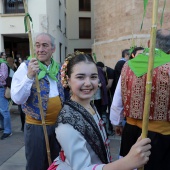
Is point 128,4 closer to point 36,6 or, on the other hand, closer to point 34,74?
point 36,6

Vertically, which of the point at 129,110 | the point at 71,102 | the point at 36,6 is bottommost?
the point at 129,110

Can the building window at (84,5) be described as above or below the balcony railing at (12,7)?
above

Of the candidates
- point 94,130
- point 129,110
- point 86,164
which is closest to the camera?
point 86,164

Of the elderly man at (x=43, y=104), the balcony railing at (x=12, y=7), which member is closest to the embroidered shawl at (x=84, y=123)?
the elderly man at (x=43, y=104)

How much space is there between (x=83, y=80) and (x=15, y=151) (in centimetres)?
358

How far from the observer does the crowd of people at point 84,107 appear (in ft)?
4.76

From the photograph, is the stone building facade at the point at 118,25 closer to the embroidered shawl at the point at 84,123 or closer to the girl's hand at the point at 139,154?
the embroidered shawl at the point at 84,123

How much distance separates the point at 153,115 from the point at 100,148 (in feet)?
2.98

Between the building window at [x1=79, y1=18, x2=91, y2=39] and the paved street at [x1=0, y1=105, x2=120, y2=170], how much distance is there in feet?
68.5

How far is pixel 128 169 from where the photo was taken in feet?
3.88

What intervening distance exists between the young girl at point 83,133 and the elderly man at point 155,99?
2.48 ft

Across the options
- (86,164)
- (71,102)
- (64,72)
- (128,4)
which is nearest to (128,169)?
(86,164)

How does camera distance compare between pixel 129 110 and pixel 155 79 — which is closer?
pixel 155 79

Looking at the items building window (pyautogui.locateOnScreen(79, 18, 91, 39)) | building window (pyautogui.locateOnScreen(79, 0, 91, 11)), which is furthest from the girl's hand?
building window (pyautogui.locateOnScreen(79, 0, 91, 11))
